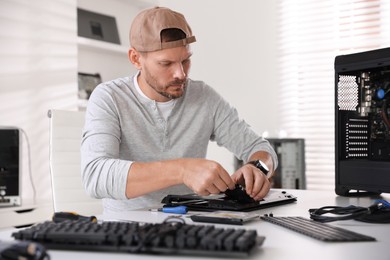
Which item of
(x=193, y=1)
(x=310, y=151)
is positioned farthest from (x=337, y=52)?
(x=193, y=1)

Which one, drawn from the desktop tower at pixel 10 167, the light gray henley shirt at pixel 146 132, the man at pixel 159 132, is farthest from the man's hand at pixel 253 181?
the desktop tower at pixel 10 167

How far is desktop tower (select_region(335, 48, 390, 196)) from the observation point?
1535mm

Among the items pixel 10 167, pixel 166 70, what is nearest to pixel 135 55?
pixel 166 70

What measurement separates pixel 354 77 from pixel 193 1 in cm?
301

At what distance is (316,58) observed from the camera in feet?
13.5

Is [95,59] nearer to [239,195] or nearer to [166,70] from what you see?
[166,70]

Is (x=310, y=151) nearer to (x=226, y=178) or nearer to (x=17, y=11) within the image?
(x=17, y=11)

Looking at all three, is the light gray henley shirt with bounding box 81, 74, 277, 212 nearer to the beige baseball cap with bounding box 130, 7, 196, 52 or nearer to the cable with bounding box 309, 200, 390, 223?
the beige baseball cap with bounding box 130, 7, 196, 52

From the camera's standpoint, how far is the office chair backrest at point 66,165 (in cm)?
194

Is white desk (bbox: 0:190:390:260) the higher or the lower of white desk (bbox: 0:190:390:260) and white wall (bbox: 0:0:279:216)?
the lower

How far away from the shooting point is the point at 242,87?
4.33 meters

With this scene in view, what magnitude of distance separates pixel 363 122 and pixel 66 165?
105cm

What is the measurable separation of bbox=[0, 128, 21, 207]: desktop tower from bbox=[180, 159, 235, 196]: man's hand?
1766mm

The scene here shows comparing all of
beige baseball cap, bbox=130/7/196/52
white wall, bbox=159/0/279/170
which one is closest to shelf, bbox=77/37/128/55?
white wall, bbox=159/0/279/170
